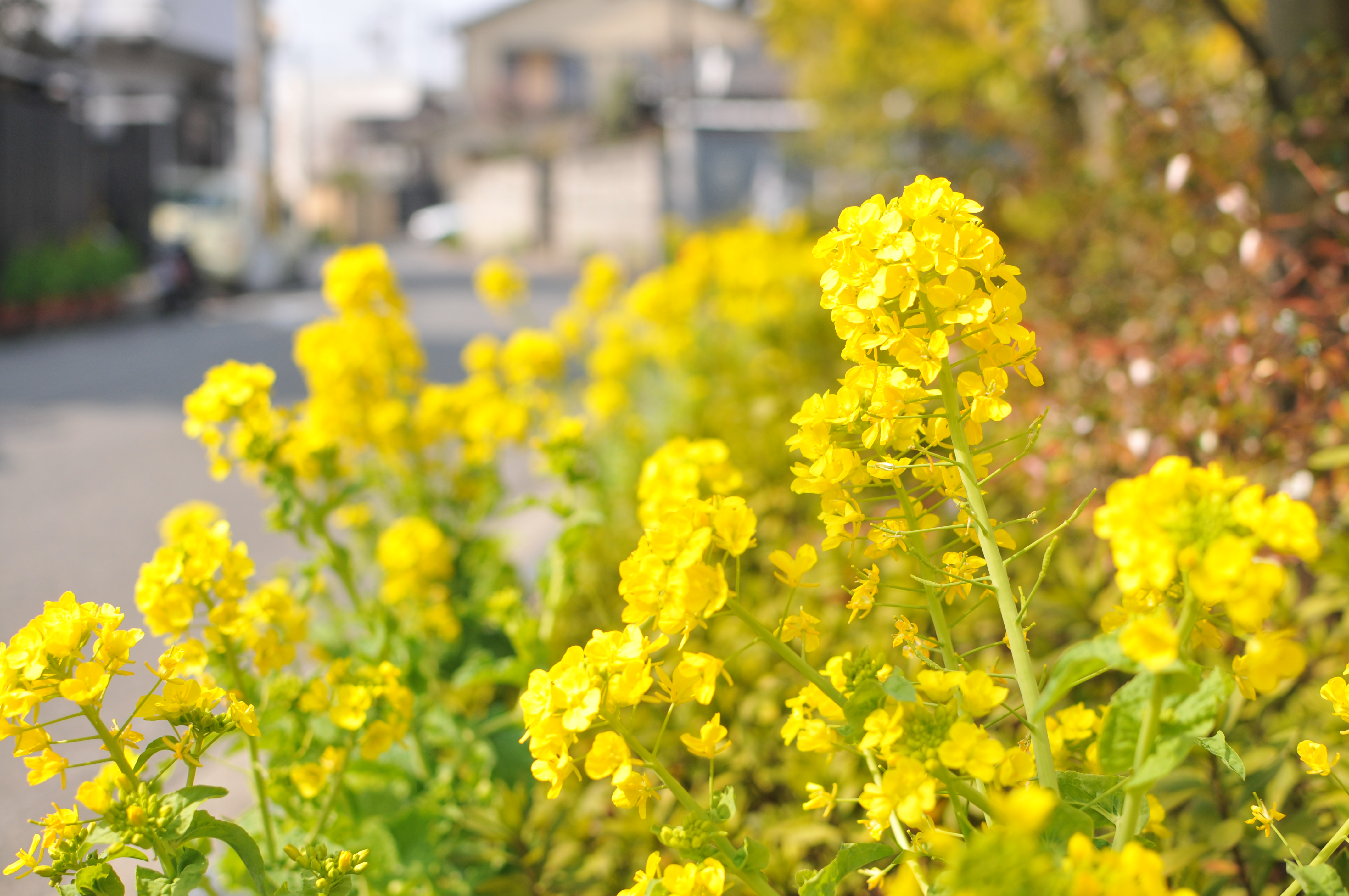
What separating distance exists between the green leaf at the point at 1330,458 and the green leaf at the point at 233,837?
138cm

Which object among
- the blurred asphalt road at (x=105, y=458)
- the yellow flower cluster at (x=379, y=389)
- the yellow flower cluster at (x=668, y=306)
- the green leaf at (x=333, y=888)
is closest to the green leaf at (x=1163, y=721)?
the green leaf at (x=333, y=888)

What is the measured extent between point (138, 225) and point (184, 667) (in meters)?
16.1

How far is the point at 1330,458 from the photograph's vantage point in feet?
5.47

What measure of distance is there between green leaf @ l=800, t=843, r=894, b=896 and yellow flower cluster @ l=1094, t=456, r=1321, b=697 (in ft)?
0.96

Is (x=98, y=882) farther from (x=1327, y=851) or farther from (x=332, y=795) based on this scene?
(x=1327, y=851)

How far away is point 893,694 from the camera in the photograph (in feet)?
2.20

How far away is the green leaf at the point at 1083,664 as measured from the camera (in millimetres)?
623

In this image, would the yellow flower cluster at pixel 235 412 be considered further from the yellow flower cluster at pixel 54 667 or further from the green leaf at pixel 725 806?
the green leaf at pixel 725 806

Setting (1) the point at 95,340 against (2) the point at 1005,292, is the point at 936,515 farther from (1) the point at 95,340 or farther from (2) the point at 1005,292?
(1) the point at 95,340

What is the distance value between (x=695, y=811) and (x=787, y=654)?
0.16 meters

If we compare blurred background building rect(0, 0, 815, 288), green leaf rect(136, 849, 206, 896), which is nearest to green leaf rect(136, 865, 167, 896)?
green leaf rect(136, 849, 206, 896)

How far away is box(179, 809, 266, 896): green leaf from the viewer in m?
0.81

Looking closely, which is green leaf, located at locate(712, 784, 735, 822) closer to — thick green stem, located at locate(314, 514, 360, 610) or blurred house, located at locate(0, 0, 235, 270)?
thick green stem, located at locate(314, 514, 360, 610)

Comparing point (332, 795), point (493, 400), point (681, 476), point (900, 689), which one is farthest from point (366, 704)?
point (493, 400)
